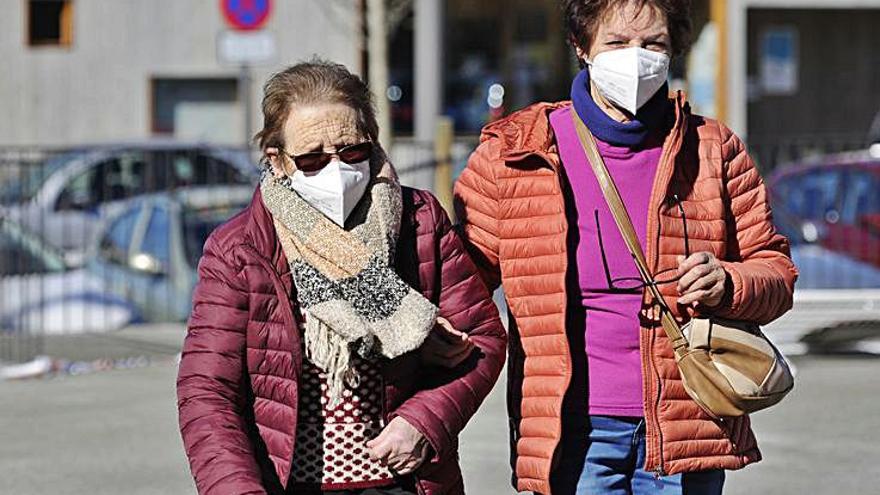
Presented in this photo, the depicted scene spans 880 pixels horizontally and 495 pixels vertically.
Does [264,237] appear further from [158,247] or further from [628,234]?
[158,247]

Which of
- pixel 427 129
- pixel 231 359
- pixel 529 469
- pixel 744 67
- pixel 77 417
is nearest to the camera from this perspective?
pixel 231 359

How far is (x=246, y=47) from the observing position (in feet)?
43.3

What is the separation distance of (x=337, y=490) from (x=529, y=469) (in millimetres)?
511

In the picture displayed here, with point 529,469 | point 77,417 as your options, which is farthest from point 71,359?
point 529,469

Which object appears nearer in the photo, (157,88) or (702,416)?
(702,416)

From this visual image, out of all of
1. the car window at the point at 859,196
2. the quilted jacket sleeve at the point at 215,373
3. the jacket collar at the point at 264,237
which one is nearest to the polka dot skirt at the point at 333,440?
the quilted jacket sleeve at the point at 215,373

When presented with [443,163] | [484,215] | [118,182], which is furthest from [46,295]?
[484,215]

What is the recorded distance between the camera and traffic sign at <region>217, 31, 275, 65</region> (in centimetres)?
1317

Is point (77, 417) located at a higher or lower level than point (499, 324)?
lower

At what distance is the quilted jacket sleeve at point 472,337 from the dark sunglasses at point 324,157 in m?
0.25

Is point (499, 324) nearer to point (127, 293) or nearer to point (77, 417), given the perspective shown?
point (77, 417)

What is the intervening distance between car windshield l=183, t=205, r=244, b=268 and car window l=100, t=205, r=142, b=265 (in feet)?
1.26

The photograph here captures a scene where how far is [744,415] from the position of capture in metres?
4.00

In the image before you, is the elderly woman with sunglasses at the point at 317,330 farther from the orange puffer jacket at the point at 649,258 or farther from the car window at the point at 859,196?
the car window at the point at 859,196
